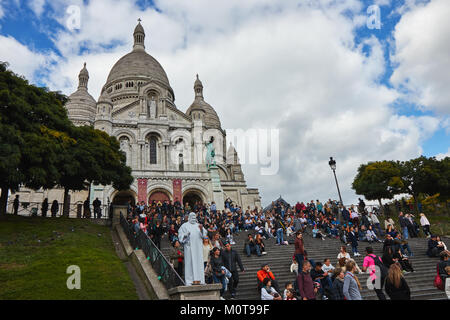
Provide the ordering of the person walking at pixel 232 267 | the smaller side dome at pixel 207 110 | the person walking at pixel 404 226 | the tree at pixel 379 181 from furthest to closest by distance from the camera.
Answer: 1. the smaller side dome at pixel 207 110
2. the tree at pixel 379 181
3. the person walking at pixel 404 226
4. the person walking at pixel 232 267

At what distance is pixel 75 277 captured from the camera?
375 inches

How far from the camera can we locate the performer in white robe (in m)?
8.03

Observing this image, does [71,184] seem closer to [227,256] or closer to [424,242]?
[227,256]

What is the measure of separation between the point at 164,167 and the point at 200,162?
163 inches

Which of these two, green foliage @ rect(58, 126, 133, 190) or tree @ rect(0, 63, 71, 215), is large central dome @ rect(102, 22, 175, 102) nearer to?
green foliage @ rect(58, 126, 133, 190)

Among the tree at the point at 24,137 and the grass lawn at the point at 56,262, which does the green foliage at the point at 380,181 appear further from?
the tree at the point at 24,137

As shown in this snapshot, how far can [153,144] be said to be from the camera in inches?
1454

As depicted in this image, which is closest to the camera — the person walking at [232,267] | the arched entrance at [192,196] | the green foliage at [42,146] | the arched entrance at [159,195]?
the person walking at [232,267]

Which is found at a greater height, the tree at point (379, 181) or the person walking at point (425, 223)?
the tree at point (379, 181)

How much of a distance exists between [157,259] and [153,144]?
28.0 meters

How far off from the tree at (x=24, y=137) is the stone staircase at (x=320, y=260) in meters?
7.16

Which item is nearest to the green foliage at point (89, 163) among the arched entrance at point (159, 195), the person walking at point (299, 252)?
the arched entrance at point (159, 195)

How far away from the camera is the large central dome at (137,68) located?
1961 inches
